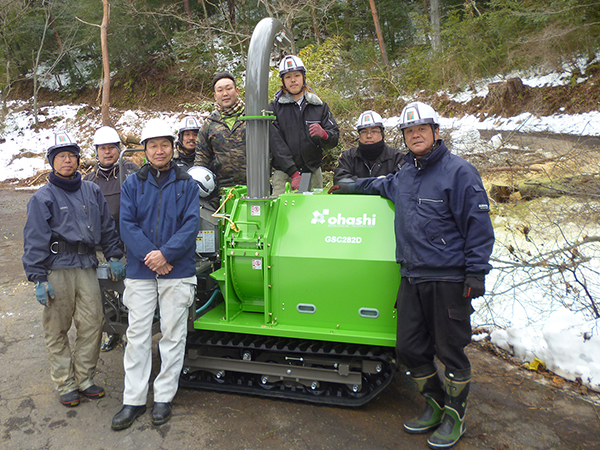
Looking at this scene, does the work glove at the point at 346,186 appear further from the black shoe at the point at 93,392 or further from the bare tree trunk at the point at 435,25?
the bare tree trunk at the point at 435,25

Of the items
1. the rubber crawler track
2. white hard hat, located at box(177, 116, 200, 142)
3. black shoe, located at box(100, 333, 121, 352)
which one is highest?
white hard hat, located at box(177, 116, 200, 142)

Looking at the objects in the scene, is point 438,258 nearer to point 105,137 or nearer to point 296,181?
point 296,181

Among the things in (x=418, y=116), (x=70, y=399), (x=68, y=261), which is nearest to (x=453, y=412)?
(x=418, y=116)

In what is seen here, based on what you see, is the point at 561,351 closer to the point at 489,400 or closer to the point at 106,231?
the point at 489,400

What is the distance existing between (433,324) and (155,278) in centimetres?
207

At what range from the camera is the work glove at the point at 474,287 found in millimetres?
2852

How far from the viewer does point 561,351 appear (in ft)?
13.4

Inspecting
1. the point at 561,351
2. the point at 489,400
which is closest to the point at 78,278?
the point at 489,400

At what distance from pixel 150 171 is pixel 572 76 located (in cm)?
1433

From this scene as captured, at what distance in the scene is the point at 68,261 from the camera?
11.9ft

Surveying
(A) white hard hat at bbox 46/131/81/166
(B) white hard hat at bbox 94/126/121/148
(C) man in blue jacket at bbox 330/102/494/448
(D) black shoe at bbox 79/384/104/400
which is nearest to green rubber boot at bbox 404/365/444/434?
(C) man in blue jacket at bbox 330/102/494/448

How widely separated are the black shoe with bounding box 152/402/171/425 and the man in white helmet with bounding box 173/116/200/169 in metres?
2.54

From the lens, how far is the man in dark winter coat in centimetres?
453

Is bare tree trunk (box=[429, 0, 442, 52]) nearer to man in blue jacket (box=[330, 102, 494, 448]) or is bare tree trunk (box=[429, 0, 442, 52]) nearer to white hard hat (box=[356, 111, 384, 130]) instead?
white hard hat (box=[356, 111, 384, 130])
